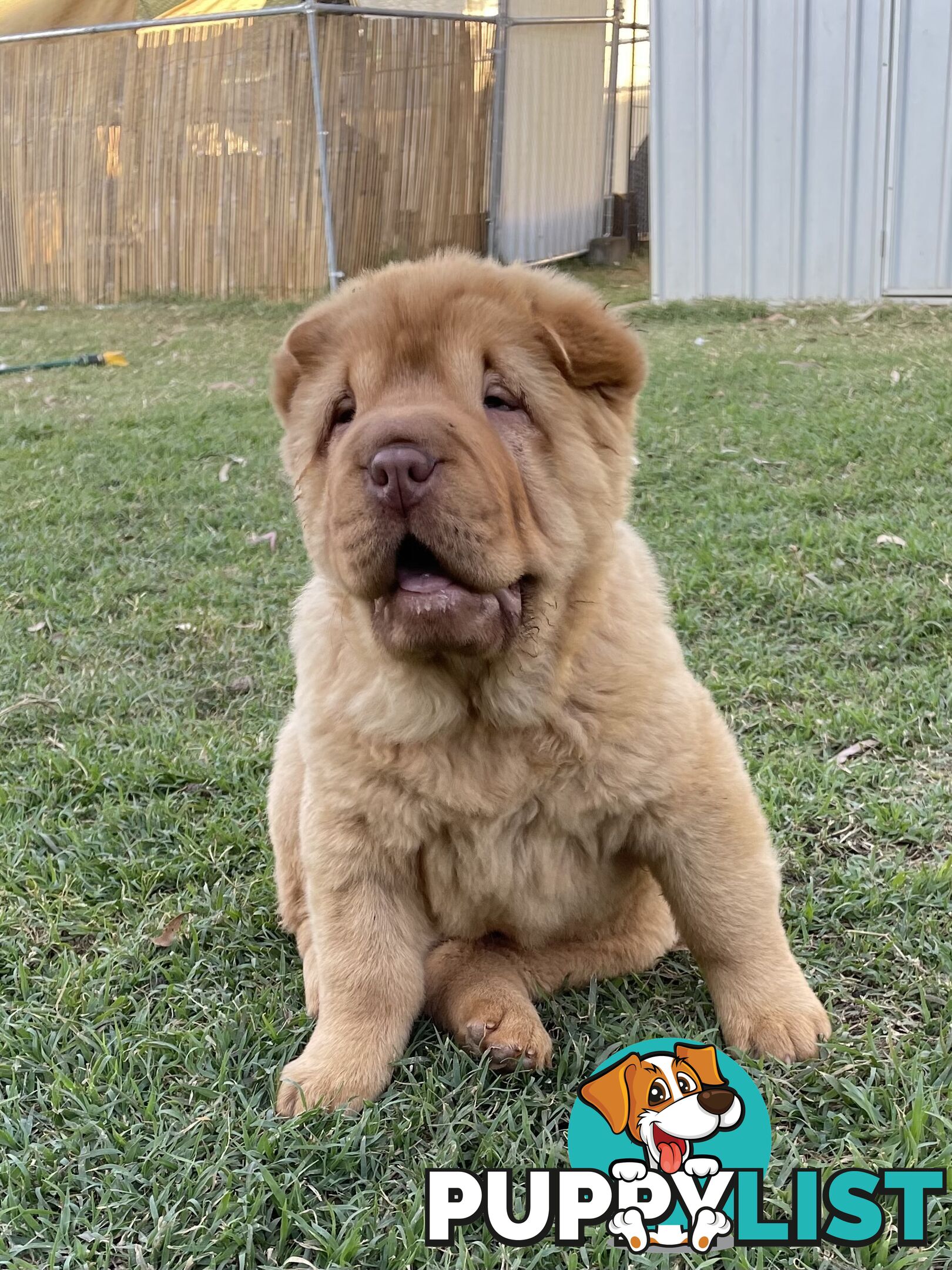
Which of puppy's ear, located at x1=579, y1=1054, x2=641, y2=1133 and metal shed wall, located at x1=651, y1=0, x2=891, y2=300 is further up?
metal shed wall, located at x1=651, y1=0, x2=891, y2=300

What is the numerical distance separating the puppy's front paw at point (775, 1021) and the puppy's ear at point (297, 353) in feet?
4.03

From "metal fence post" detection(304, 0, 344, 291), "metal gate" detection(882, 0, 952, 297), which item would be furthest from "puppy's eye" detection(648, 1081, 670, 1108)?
"metal fence post" detection(304, 0, 344, 291)

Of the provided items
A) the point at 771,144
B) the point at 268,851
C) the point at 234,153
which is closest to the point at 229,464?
the point at 268,851

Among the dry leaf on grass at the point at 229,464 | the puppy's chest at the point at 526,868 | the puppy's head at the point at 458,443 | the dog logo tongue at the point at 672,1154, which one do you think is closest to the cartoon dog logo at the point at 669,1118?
the dog logo tongue at the point at 672,1154

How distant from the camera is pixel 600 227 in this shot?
13672mm

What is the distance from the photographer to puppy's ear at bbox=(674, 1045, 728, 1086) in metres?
1.54

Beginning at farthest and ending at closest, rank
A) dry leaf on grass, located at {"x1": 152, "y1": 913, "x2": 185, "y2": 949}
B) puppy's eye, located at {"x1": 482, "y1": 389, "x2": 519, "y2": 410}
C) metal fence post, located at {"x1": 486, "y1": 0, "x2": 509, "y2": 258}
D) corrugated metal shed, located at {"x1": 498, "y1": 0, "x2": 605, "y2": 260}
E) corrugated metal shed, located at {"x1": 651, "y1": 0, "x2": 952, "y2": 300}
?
corrugated metal shed, located at {"x1": 498, "y1": 0, "x2": 605, "y2": 260}, metal fence post, located at {"x1": 486, "y1": 0, "x2": 509, "y2": 258}, corrugated metal shed, located at {"x1": 651, "y1": 0, "x2": 952, "y2": 300}, dry leaf on grass, located at {"x1": 152, "y1": 913, "x2": 185, "y2": 949}, puppy's eye, located at {"x1": 482, "y1": 389, "x2": 519, "y2": 410}

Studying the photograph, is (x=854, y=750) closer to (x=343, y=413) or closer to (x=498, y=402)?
(x=498, y=402)

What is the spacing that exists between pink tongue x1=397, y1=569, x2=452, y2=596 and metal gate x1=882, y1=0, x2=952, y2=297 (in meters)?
7.98

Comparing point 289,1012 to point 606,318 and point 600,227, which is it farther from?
point 600,227

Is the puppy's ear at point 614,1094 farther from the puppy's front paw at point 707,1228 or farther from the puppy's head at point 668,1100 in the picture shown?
the puppy's front paw at point 707,1228

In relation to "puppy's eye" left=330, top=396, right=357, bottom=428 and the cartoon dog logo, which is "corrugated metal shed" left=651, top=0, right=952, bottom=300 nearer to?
"puppy's eye" left=330, top=396, right=357, bottom=428

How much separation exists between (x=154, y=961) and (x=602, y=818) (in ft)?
3.19

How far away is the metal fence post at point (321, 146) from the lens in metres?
9.62
